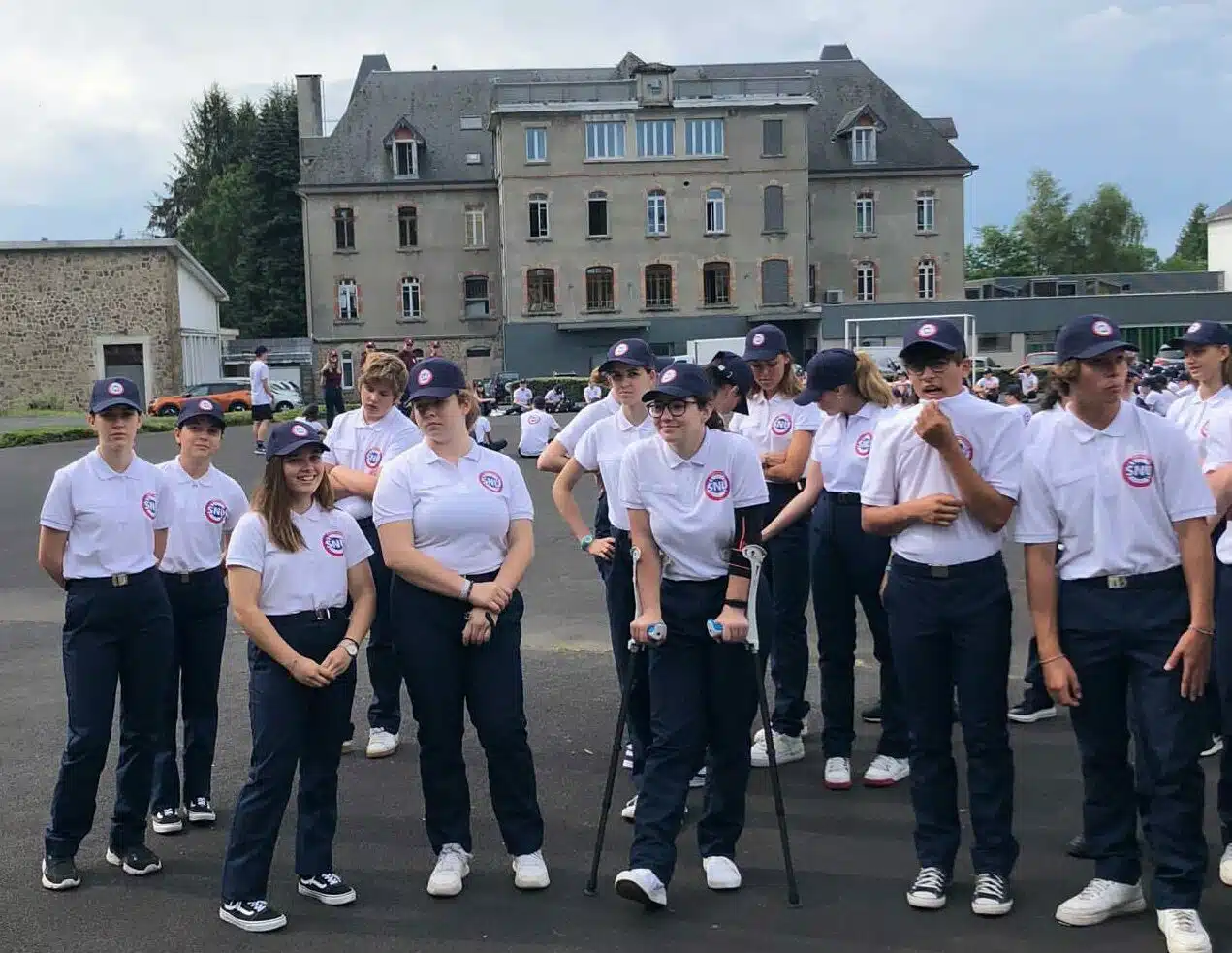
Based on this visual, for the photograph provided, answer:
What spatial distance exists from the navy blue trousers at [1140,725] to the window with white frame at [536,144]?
5651cm

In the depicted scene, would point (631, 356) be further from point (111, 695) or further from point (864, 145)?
point (864, 145)

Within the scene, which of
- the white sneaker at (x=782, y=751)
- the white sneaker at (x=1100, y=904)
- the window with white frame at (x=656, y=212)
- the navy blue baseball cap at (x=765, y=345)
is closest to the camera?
the white sneaker at (x=1100, y=904)

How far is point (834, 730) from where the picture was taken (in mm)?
6934

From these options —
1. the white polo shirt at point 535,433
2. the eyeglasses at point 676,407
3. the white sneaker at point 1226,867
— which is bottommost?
the white sneaker at point 1226,867

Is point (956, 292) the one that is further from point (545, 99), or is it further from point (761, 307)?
point (545, 99)

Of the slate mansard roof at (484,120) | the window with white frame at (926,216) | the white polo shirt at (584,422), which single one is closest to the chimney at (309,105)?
the slate mansard roof at (484,120)

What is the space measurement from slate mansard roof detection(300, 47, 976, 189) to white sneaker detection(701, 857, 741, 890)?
59203mm

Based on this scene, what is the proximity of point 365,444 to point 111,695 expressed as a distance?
208 cm

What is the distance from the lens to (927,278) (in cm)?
6412

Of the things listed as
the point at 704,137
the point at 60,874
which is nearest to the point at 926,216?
the point at 704,137

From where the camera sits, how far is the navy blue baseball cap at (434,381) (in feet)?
18.5

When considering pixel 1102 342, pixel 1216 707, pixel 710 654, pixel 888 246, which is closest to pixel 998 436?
pixel 1102 342

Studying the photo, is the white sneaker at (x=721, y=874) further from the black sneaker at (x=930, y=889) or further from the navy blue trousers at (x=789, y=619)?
the navy blue trousers at (x=789, y=619)

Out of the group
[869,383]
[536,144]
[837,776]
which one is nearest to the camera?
[837,776]
